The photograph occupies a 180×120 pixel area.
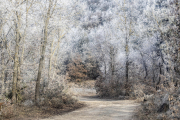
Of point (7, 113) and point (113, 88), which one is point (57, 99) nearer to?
point (7, 113)

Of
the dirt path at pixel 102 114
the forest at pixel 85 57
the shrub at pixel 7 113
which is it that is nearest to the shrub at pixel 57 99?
the forest at pixel 85 57

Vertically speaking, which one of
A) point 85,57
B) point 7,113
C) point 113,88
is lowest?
point 113,88

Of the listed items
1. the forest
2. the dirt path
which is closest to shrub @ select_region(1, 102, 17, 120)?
the forest

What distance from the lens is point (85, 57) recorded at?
36.6 metres

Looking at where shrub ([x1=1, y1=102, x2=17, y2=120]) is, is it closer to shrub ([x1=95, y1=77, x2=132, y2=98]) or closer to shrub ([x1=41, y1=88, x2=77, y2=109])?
shrub ([x1=41, y1=88, x2=77, y2=109])

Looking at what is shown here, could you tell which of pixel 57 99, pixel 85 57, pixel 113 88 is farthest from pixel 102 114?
pixel 85 57

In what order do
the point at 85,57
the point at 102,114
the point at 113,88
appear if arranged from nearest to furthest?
1. the point at 102,114
2. the point at 113,88
3. the point at 85,57

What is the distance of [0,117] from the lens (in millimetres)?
7527

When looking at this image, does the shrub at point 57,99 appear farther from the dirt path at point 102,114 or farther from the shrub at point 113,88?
the shrub at point 113,88

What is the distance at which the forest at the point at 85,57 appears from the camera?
764 centimetres

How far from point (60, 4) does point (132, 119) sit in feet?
29.3

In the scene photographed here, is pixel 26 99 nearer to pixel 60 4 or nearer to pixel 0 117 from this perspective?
pixel 0 117

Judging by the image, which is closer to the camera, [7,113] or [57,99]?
[7,113]

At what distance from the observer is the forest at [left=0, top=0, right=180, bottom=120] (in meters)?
7.64
